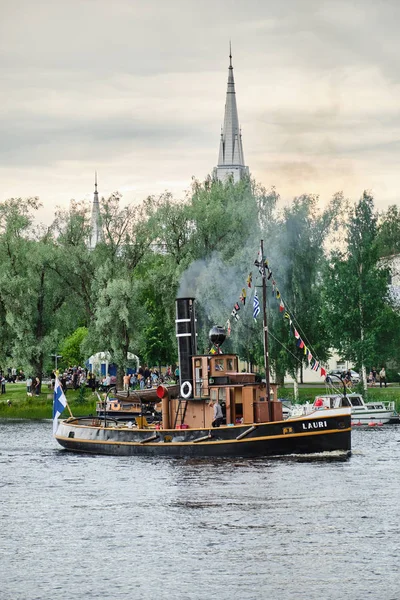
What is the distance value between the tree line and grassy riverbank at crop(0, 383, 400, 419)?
2656 millimetres

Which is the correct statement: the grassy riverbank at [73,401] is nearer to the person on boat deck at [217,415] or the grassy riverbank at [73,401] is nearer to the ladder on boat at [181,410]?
the ladder on boat at [181,410]

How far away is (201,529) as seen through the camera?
139 feet

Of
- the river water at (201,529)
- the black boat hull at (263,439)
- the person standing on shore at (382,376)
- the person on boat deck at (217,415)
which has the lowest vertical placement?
the river water at (201,529)

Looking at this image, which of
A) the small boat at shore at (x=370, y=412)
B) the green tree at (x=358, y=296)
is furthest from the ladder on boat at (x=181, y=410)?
the green tree at (x=358, y=296)

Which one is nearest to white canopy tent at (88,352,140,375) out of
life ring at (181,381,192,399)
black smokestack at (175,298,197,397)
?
black smokestack at (175,298,197,397)

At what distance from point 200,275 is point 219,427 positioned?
35.6 metres

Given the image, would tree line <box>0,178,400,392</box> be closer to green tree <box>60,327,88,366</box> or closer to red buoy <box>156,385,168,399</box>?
red buoy <box>156,385,168,399</box>

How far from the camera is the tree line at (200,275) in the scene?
312 feet

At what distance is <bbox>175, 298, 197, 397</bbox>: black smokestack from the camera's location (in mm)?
65812

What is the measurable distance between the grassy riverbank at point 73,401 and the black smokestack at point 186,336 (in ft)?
103

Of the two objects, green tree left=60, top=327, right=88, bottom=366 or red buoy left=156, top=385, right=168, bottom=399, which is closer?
red buoy left=156, top=385, right=168, bottom=399

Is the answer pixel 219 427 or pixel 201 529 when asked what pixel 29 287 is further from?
pixel 201 529

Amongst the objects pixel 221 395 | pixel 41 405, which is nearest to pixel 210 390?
pixel 221 395

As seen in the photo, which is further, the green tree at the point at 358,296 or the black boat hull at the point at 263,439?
the green tree at the point at 358,296
